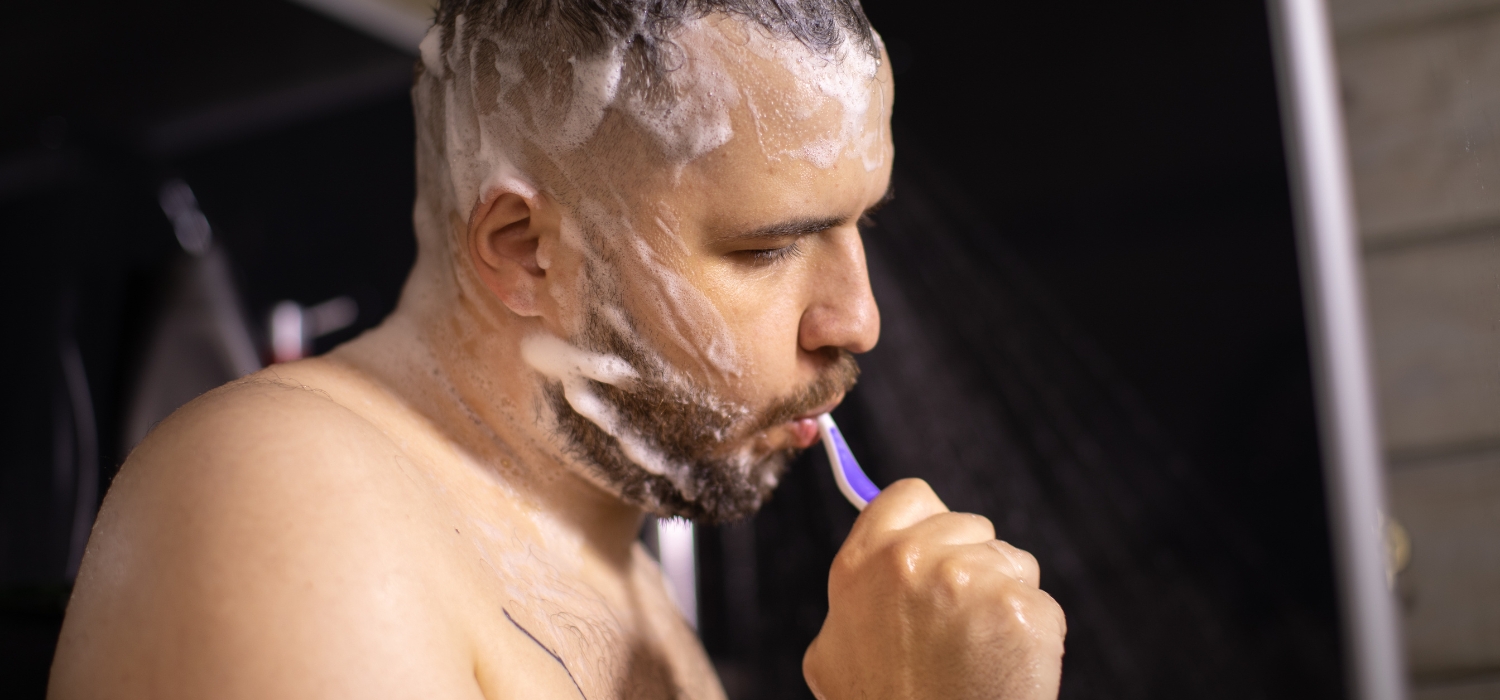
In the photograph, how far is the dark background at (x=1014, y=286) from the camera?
3.74 feet

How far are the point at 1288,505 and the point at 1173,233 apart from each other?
350 millimetres

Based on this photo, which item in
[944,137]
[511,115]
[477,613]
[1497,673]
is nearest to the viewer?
[477,613]

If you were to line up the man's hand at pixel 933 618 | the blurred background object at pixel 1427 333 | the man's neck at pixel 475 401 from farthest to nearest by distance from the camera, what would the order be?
the blurred background object at pixel 1427 333
the man's neck at pixel 475 401
the man's hand at pixel 933 618

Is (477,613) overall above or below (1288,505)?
above

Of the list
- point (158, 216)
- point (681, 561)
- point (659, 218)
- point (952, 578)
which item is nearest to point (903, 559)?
point (952, 578)

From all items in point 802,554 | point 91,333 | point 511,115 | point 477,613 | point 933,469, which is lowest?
point 802,554

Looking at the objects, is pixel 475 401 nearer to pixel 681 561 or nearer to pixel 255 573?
pixel 255 573

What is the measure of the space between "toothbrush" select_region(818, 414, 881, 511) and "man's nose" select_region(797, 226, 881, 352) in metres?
0.08

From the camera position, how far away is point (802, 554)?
140cm

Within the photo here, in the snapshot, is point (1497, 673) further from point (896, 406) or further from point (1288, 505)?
point (896, 406)

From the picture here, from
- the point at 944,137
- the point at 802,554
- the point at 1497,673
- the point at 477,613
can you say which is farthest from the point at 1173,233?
the point at 477,613

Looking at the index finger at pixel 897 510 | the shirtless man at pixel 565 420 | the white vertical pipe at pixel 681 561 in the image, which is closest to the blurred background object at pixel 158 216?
the white vertical pipe at pixel 681 561

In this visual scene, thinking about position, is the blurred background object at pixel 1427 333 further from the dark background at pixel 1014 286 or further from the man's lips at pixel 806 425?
the man's lips at pixel 806 425

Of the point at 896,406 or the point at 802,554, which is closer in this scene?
the point at 896,406
